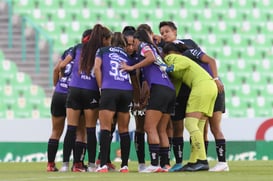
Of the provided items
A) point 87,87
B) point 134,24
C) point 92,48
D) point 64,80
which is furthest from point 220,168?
point 134,24

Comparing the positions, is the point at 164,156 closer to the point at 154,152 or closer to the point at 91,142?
the point at 154,152

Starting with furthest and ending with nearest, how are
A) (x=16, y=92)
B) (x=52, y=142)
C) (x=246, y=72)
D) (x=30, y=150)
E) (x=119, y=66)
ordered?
(x=246, y=72) → (x=16, y=92) → (x=30, y=150) → (x=52, y=142) → (x=119, y=66)

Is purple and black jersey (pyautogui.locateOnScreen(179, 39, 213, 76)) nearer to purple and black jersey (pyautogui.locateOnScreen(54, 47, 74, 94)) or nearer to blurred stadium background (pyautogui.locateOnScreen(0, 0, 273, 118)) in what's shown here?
purple and black jersey (pyautogui.locateOnScreen(54, 47, 74, 94))

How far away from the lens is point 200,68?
11172 millimetres

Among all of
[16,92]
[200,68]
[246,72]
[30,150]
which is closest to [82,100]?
[200,68]

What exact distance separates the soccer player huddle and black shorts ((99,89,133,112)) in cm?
1

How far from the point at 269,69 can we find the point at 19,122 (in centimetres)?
857

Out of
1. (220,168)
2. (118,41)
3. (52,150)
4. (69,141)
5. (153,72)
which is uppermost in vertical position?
(118,41)

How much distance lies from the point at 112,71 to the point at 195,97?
43.6 inches

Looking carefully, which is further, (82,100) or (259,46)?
(259,46)

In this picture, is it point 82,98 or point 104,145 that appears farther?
point 82,98

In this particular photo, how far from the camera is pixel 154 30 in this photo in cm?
2452

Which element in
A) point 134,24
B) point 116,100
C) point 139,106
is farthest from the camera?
point 134,24

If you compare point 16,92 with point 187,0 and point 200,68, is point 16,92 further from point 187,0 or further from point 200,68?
point 200,68
